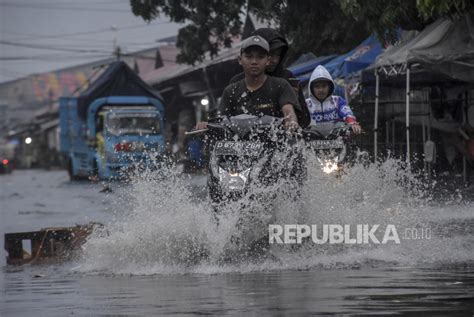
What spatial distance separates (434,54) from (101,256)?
954 centimetres

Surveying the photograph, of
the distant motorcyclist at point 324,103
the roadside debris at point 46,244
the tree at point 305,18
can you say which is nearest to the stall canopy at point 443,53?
the tree at point 305,18

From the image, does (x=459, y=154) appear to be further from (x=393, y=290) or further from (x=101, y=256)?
(x=393, y=290)

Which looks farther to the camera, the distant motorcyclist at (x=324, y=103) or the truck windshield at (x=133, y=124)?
the truck windshield at (x=133, y=124)

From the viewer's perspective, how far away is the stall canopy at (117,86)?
46.2 metres

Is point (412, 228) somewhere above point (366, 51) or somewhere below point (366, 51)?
below

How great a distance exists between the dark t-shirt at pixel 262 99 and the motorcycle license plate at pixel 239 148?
672 millimetres

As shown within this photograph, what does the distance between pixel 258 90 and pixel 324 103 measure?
3.20 m

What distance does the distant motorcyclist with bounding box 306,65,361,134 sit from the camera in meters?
13.9

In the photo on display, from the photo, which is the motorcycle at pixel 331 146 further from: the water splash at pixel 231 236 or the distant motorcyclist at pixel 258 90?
the distant motorcyclist at pixel 258 90

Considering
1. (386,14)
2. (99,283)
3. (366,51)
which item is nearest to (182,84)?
(366,51)

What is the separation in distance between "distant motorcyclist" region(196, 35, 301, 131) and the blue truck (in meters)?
23.7

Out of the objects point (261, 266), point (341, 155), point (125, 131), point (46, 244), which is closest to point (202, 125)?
point (261, 266)

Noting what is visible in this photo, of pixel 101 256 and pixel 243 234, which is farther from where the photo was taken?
pixel 101 256

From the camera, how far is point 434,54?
749 inches
